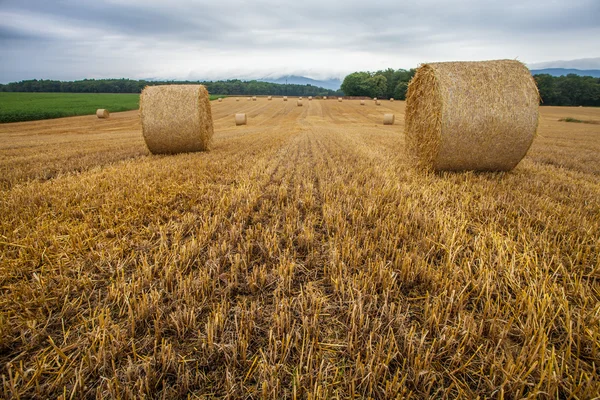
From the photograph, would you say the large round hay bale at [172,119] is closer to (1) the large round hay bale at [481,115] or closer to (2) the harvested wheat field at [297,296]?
(2) the harvested wheat field at [297,296]

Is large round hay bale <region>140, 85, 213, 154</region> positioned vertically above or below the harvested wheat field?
above

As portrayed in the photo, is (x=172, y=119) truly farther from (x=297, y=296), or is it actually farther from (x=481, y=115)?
(x=297, y=296)

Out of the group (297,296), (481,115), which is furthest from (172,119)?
(297,296)

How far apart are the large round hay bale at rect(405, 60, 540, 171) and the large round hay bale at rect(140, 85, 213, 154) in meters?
7.21

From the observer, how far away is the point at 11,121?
980 inches

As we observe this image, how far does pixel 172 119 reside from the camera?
9102 mm

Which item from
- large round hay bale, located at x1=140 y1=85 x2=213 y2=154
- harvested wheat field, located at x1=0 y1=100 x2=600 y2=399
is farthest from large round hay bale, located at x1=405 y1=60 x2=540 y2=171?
large round hay bale, located at x1=140 y1=85 x2=213 y2=154

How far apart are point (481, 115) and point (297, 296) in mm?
5770

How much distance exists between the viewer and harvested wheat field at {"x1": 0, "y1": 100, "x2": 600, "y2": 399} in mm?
1442

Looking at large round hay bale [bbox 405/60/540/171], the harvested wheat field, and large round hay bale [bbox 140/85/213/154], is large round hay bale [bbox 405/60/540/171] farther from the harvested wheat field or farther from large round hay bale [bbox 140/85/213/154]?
large round hay bale [bbox 140/85/213/154]

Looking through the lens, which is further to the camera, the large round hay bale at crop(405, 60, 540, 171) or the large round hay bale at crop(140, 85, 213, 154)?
the large round hay bale at crop(140, 85, 213, 154)

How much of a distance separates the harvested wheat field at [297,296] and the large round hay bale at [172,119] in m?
4.99

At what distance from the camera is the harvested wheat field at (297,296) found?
1.44 m

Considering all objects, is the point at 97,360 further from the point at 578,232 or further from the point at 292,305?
the point at 578,232
